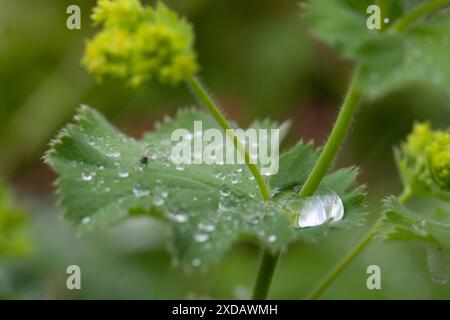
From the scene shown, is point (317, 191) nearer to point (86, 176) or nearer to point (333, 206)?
point (333, 206)

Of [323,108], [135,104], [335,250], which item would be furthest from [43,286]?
[323,108]

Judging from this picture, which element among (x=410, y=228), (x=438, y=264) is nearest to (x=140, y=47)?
(x=410, y=228)

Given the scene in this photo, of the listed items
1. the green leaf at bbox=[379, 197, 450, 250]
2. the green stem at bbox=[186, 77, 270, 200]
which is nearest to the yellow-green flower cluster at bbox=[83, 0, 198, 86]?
the green stem at bbox=[186, 77, 270, 200]

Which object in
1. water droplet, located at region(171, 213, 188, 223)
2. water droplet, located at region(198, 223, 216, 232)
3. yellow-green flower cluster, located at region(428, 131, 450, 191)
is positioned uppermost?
yellow-green flower cluster, located at region(428, 131, 450, 191)

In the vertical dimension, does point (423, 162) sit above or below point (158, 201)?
above

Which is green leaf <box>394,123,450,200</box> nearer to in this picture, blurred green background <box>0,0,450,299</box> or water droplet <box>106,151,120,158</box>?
water droplet <box>106,151,120,158</box>

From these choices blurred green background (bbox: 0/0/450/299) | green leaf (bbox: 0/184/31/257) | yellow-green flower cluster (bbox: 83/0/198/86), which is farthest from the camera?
blurred green background (bbox: 0/0/450/299)

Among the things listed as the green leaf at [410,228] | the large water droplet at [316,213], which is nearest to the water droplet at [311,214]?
the large water droplet at [316,213]
